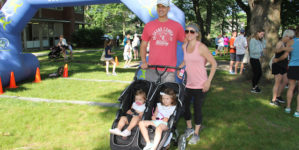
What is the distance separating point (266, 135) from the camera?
466 cm

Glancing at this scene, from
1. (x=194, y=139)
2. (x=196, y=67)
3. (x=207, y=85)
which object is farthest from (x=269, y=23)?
(x=194, y=139)

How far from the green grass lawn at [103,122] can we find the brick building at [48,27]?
21.6 m

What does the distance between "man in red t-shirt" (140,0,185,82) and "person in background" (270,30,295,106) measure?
119 inches

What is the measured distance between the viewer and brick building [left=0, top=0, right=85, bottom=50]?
91.5 ft

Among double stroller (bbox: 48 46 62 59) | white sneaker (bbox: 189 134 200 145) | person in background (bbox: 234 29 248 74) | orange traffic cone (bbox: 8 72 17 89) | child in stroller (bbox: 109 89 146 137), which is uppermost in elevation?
person in background (bbox: 234 29 248 74)

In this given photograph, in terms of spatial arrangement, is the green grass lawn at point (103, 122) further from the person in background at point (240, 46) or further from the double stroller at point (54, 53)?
the double stroller at point (54, 53)

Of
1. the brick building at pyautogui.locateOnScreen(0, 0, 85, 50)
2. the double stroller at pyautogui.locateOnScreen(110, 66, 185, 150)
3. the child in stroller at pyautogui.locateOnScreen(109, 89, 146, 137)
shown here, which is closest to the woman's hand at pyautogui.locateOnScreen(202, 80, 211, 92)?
the double stroller at pyautogui.locateOnScreen(110, 66, 185, 150)

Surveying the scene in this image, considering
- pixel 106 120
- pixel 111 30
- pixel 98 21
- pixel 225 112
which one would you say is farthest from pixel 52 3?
Answer: pixel 111 30

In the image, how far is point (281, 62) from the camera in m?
6.27

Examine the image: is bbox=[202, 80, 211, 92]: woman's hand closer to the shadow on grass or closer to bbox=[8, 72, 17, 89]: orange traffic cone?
the shadow on grass

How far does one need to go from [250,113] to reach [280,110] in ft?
2.80

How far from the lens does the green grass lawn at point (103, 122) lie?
429 cm

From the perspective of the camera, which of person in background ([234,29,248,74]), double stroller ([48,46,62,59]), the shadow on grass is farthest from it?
double stroller ([48,46,62,59])

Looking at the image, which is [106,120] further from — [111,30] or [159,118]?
[111,30]
